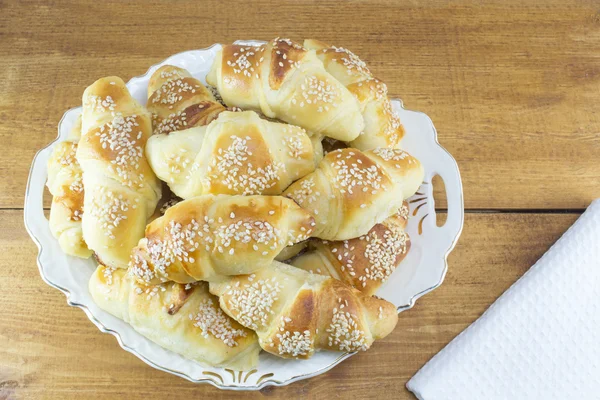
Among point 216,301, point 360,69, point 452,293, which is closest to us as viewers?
point 216,301

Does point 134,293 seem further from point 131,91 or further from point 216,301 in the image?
point 131,91

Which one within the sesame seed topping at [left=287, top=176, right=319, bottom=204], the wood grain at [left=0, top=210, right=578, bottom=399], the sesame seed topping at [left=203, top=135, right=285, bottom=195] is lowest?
the wood grain at [left=0, top=210, right=578, bottom=399]

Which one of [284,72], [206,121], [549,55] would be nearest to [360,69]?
[284,72]

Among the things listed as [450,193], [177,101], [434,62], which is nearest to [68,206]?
[177,101]

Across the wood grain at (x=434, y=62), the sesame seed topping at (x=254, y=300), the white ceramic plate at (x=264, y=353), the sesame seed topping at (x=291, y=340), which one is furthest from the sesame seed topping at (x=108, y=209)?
the wood grain at (x=434, y=62)

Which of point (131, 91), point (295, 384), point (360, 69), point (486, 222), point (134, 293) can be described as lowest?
point (295, 384)

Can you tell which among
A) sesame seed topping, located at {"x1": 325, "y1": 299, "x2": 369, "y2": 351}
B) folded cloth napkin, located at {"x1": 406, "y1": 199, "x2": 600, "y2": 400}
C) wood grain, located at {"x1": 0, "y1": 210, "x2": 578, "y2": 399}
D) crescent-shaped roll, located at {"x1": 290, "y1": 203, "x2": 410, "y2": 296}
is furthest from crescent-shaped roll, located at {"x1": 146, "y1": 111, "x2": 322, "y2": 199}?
folded cloth napkin, located at {"x1": 406, "y1": 199, "x2": 600, "y2": 400}

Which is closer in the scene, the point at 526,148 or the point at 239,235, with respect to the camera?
→ the point at 239,235

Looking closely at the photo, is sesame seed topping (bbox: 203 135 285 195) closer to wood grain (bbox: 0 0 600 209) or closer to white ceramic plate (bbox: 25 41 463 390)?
white ceramic plate (bbox: 25 41 463 390)
